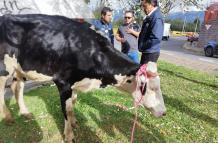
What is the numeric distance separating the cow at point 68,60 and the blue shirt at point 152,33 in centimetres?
106

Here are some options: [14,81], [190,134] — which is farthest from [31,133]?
[190,134]

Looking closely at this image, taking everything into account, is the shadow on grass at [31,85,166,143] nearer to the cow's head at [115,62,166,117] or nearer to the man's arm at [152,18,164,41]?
the cow's head at [115,62,166,117]

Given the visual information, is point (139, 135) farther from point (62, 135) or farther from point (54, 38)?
point (54, 38)

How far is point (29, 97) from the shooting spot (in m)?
8.38

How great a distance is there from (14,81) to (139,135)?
252 cm

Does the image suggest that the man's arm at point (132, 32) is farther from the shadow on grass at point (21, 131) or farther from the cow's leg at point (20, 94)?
the shadow on grass at point (21, 131)

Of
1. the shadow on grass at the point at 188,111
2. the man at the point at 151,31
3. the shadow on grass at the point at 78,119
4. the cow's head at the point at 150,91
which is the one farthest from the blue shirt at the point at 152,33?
the shadow on grass at the point at 188,111

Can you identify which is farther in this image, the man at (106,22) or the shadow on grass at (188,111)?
the man at (106,22)

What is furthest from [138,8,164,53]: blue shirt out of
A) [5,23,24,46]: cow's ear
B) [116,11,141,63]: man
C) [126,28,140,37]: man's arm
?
[5,23,24,46]: cow's ear

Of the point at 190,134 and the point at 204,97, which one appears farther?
the point at 204,97

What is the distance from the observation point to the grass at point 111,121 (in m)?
6.40

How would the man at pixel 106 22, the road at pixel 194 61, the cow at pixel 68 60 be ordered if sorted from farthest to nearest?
the road at pixel 194 61 < the man at pixel 106 22 < the cow at pixel 68 60

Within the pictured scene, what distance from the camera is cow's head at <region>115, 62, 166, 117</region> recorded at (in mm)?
5605

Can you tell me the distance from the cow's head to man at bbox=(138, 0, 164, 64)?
1.29 metres
